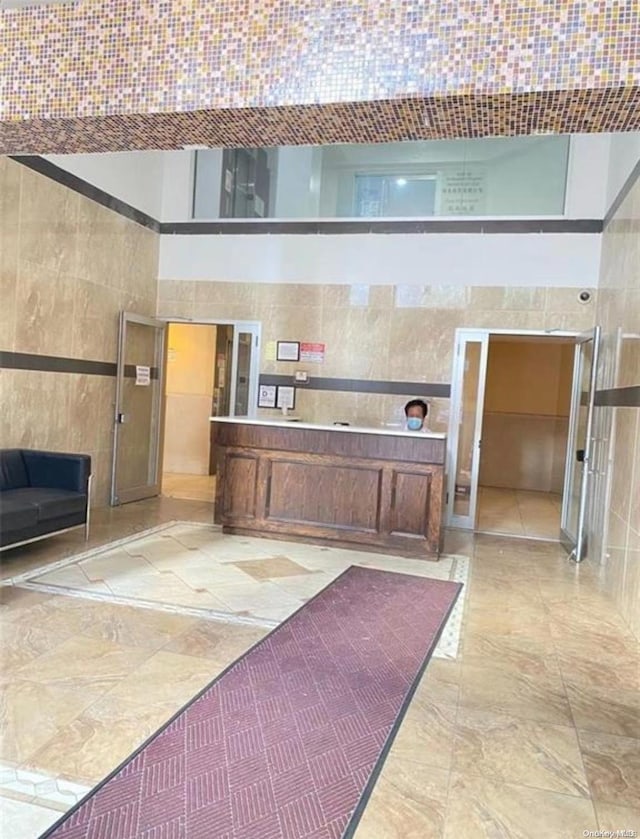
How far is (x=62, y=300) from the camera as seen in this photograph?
5.64 m

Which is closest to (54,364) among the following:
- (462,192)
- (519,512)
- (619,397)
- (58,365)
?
(58,365)

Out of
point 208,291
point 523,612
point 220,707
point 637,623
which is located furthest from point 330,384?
point 220,707

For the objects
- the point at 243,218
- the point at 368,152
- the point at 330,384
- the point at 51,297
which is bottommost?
the point at 330,384

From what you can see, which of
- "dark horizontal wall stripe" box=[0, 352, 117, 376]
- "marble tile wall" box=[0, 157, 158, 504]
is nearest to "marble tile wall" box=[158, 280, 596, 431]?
"marble tile wall" box=[0, 157, 158, 504]

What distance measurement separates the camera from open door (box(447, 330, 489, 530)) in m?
6.43

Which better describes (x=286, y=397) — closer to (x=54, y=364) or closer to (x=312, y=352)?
(x=312, y=352)

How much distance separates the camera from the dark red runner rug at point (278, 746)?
181cm

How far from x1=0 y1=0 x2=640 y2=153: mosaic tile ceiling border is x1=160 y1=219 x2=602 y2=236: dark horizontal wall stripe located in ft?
16.0

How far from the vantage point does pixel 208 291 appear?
284 inches

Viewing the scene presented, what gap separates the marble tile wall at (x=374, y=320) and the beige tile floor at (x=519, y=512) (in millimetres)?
1397

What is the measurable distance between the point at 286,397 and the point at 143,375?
5.82 feet

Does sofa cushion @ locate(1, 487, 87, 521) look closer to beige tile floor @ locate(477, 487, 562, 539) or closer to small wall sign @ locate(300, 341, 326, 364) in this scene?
small wall sign @ locate(300, 341, 326, 364)

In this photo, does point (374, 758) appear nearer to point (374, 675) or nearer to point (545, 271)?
point (374, 675)

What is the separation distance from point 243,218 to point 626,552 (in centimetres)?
559
